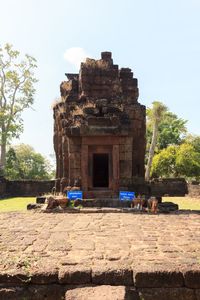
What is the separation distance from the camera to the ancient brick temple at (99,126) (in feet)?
43.1

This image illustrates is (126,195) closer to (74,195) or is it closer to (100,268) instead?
(74,195)

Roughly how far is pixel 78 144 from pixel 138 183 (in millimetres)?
3016

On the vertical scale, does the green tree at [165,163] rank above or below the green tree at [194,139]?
below

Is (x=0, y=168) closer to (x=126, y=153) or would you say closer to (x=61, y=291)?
(x=126, y=153)

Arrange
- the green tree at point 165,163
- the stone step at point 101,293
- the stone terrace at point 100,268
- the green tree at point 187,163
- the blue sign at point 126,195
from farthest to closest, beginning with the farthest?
the green tree at point 165,163
the green tree at point 187,163
the blue sign at point 126,195
the stone terrace at point 100,268
the stone step at point 101,293

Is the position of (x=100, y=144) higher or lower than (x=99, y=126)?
lower

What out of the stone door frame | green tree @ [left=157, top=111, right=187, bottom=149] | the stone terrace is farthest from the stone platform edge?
green tree @ [left=157, top=111, right=187, bottom=149]

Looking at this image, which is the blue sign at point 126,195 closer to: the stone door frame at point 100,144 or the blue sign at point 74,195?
the stone door frame at point 100,144

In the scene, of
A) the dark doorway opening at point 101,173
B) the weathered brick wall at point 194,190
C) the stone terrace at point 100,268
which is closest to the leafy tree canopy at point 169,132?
the weathered brick wall at point 194,190

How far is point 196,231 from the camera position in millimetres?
6773

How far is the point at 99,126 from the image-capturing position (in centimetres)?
1314

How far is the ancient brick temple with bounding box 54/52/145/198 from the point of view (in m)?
13.1

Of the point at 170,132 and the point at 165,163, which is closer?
the point at 165,163

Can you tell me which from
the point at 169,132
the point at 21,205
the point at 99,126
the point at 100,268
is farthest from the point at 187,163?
the point at 100,268
